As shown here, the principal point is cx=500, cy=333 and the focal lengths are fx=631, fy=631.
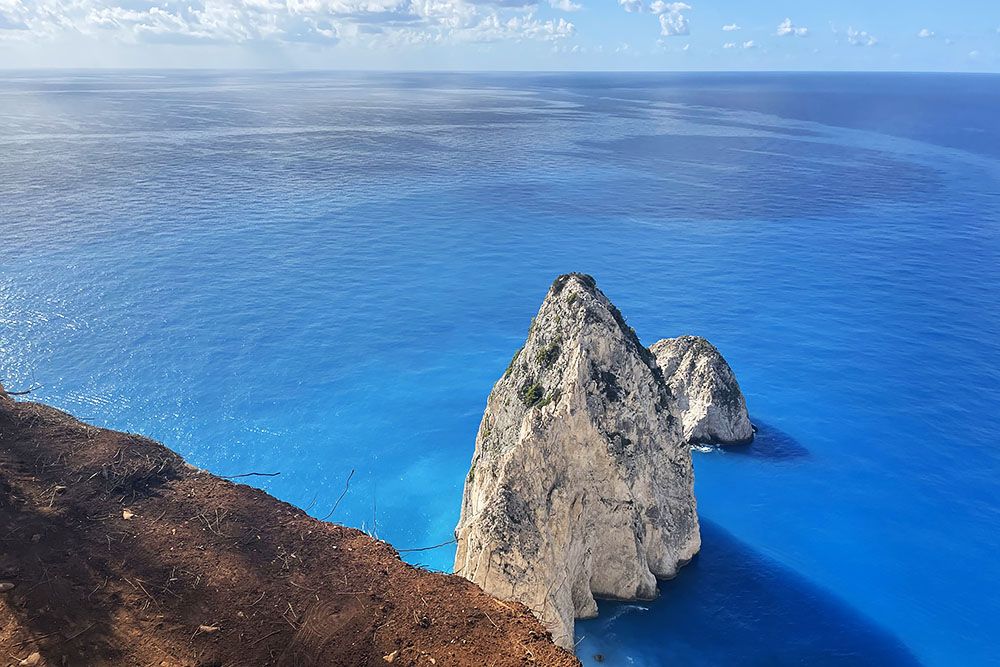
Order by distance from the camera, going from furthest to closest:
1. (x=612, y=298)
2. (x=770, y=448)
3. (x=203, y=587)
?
1. (x=612, y=298)
2. (x=770, y=448)
3. (x=203, y=587)

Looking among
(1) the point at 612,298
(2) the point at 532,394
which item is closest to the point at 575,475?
(2) the point at 532,394

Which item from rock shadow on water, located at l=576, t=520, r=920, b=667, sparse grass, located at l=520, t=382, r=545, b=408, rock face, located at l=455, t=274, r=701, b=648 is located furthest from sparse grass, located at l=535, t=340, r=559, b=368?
rock shadow on water, located at l=576, t=520, r=920, b=667

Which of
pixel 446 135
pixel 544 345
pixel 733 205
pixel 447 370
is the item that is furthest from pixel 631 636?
pixel 446 135

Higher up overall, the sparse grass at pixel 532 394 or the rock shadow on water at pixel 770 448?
the sparse grass at pixel 532 394

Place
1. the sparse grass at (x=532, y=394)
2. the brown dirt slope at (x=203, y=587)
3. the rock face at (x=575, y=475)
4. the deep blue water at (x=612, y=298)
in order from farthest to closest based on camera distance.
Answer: the deep blue water at (x=612, y=298), the sparse grass at (x=532, y=394), the rock face at (x=575, y=475), the brown dirt slope at (x=203, y=587)

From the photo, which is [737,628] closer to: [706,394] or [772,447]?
[706,394]

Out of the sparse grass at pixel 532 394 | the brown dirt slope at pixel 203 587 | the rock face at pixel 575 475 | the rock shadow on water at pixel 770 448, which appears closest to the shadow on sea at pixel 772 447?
the rock shadow on water at pixel 770 448

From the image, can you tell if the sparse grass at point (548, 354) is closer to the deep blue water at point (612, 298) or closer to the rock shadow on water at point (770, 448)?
the deep blue water at point (612, 298)
